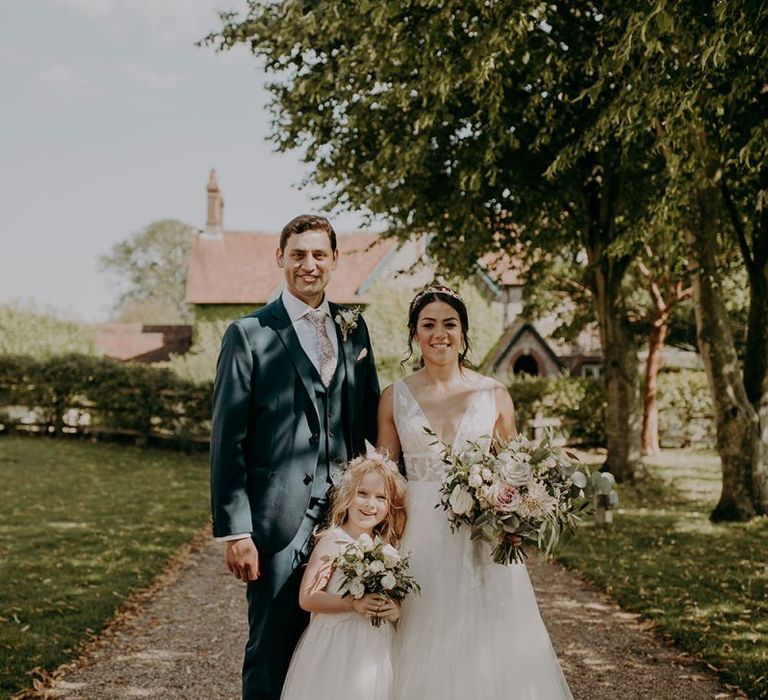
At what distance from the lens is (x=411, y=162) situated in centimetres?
1130

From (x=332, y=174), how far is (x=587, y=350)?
2718 centimetres

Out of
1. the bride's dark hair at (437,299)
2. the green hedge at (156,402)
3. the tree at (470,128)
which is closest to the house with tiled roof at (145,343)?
the green hedge at (156,402)

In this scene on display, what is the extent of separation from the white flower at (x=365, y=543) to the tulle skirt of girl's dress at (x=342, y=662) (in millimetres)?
404

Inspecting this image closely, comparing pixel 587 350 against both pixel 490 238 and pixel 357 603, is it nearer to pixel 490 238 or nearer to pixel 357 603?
pixel 490 238

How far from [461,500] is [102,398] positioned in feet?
63.5

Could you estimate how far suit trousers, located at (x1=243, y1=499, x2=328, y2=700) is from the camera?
3709 mm

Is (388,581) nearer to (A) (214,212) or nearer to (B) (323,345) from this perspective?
(B) (323,345)

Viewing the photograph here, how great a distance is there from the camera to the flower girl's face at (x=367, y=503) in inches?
147

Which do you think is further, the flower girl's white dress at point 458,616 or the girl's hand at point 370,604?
the flower girl's white dress at point 458,616

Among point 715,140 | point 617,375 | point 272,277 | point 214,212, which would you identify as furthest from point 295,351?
point 214,212

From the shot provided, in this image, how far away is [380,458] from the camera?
3.88m

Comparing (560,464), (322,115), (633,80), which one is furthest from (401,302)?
(560,464)

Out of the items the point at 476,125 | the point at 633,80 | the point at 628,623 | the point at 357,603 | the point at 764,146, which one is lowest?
the point at 628,623

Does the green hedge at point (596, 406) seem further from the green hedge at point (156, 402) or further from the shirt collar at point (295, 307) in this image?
the shirt collar at point (295, 307)
